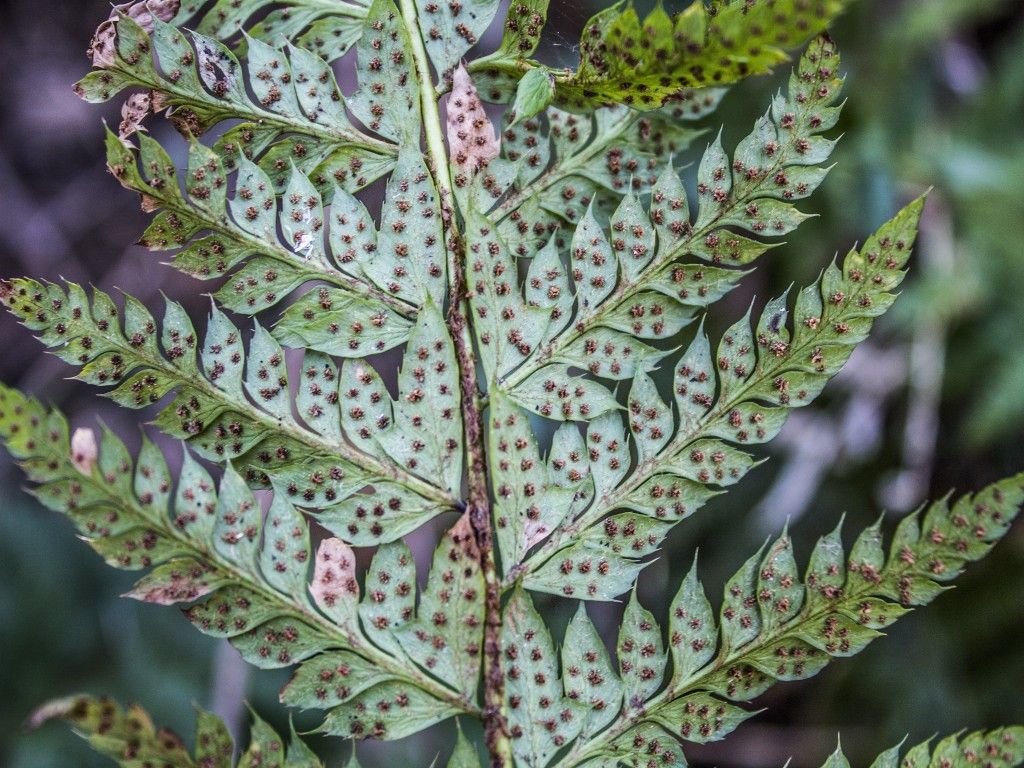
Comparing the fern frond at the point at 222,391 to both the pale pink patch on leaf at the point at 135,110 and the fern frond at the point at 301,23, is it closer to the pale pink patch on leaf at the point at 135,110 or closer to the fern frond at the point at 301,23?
the pale pink patch on leaf at the point at 135,110

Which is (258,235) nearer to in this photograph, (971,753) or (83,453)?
(83,453)

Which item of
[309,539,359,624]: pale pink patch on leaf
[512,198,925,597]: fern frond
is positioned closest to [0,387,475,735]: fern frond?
[309,539,359,624]: pale pink patch on leaf

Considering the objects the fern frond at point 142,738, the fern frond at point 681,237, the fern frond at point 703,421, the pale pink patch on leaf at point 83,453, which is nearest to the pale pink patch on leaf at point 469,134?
the fern frond at point 681,237

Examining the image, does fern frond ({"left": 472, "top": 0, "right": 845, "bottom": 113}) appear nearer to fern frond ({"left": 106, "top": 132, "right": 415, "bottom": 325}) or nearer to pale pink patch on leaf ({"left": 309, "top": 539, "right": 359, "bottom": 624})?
fern frond ({"left": 106, "top": 132, "right": 415, "bottom": 325})

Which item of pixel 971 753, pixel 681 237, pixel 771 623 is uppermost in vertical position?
pixel 681 237

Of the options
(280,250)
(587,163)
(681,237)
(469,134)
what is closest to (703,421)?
(681,237)

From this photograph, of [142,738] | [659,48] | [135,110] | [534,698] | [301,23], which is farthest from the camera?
[301,23]

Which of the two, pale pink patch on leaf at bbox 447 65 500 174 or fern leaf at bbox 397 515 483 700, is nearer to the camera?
fern leaf at bbox 397 515 483 700

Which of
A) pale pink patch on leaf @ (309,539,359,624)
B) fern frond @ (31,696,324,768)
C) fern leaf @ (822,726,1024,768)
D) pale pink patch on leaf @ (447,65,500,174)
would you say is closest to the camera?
fern frond @ (31,696,324,768)
